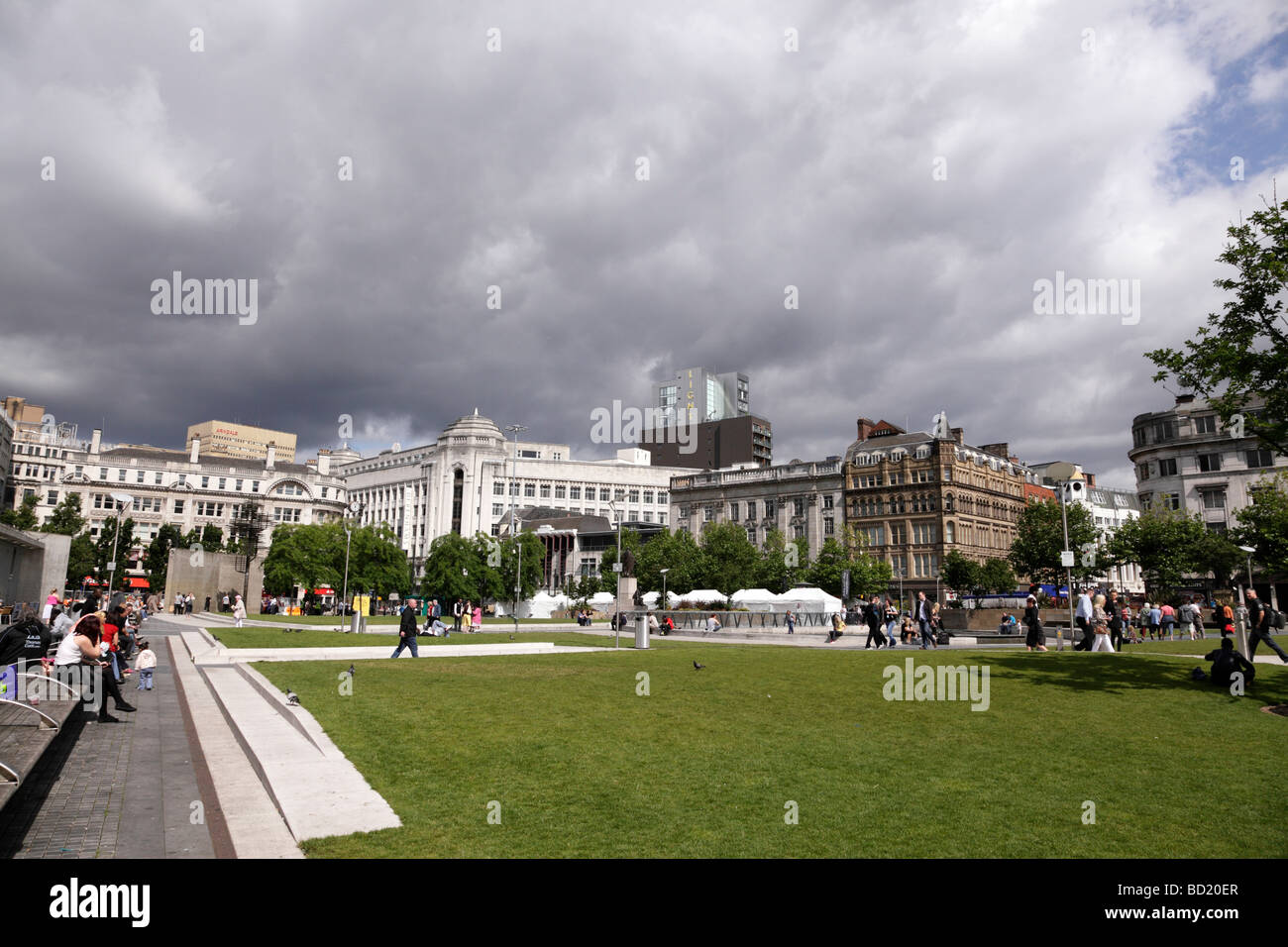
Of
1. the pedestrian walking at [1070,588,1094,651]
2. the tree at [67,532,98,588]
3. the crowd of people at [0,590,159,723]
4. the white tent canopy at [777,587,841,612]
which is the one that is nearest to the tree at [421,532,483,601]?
the tree at [67,532,98,588]

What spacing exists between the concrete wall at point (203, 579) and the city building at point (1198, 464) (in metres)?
82.6

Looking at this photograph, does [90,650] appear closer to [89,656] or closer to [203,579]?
[89,656]

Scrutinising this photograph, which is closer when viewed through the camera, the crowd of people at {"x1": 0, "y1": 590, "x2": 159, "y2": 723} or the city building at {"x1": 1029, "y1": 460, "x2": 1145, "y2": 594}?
the crowd of people at {"x1": 0, "y1": 590, "x2": 159, "y2": 723}

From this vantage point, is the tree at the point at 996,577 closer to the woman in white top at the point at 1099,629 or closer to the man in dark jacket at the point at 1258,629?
the woman in white top at the point at 1099,629

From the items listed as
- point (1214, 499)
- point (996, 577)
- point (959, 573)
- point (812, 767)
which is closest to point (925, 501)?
point (959, 573)

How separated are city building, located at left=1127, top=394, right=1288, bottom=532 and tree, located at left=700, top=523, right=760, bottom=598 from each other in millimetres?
38164

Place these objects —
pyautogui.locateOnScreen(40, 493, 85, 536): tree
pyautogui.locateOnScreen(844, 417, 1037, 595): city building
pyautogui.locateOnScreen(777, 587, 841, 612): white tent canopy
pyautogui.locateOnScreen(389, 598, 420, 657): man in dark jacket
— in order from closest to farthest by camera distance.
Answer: pyautogui.locateOnScreen(389, 598, 420, 657): man in dark jacket → pyautogui.locateOnScreen(777, 587, 841, 612): white tent canopy → pyautogui.locateOnScreen(844, 417, 1037, 595): city building → pyautogui.locateOnScreen(40, 493, 85, 536): tree

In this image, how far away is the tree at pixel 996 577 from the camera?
80.0 meters

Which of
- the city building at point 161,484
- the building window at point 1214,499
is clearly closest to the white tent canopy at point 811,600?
the building window at point 1214,499

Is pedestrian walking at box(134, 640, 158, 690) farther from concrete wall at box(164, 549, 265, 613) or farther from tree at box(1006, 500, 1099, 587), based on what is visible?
tree at box(1006, 500, 1099, 587)

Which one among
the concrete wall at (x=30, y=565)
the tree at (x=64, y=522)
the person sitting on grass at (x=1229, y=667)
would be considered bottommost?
the person sitting on grass at (x=1229, y=667)

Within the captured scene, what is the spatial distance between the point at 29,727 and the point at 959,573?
269ft

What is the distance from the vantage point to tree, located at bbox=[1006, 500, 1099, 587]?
70250 mm
